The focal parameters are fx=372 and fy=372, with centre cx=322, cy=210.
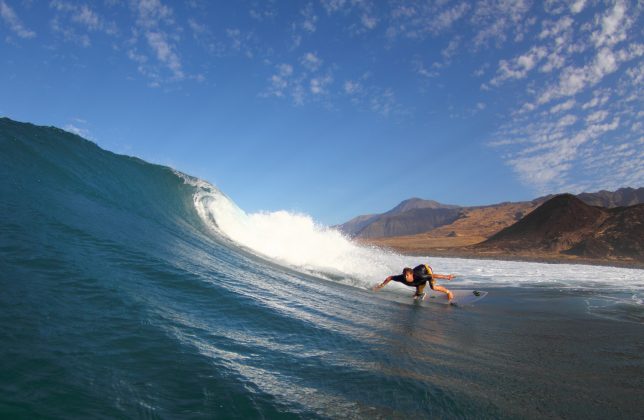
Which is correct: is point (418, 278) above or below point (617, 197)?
below

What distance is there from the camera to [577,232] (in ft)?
183

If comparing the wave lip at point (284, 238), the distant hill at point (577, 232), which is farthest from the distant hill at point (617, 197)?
the wave lip at point (284, 238)

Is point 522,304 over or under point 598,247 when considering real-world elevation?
under

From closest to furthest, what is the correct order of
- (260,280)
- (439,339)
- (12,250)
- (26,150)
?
1. (12,250)
2. (439,339)
3. (260,280)
4. (26,150)

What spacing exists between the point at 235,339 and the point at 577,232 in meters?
64.8

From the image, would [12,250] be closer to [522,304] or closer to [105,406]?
[105,406]

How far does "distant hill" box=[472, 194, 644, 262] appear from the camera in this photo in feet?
155

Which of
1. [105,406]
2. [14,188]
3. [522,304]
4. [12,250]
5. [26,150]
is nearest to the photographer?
[105,406]

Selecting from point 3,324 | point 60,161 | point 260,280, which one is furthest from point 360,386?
point 60,161

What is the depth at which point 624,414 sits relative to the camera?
3.24 metres

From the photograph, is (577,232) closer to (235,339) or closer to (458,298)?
(458,298)

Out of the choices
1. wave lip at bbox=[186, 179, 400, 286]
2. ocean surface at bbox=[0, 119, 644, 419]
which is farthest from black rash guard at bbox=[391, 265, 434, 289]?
wave lip at bbox=[186, 179, 400, 286]

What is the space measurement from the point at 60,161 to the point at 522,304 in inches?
567

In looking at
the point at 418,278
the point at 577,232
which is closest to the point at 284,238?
the point at 418,278
